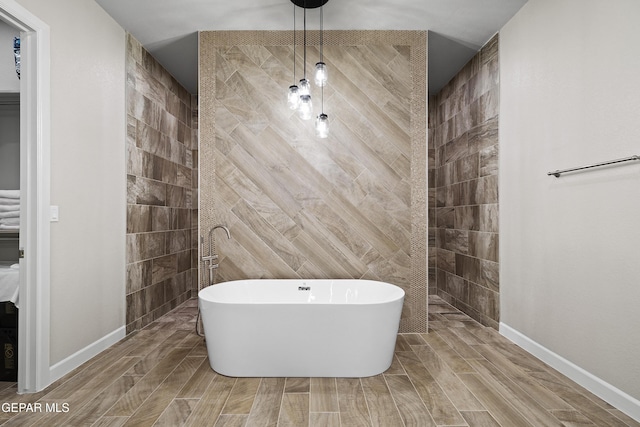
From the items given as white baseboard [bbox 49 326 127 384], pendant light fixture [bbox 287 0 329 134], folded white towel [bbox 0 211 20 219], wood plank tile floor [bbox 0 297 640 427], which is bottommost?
wood plank tile floor [bbox 0 297 640 427]

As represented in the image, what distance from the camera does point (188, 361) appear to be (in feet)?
8.89

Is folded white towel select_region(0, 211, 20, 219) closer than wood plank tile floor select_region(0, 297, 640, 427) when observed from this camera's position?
No

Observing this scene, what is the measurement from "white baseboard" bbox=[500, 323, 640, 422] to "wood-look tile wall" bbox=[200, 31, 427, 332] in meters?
0.85

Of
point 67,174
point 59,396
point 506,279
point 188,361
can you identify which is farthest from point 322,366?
point 67,174

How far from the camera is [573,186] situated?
243 centimetres

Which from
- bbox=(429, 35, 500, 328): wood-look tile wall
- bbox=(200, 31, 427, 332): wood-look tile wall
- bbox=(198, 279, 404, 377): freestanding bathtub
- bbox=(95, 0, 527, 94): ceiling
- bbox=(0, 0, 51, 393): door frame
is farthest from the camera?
bbox=(429, 35, 500, 328): wood-look tile wall

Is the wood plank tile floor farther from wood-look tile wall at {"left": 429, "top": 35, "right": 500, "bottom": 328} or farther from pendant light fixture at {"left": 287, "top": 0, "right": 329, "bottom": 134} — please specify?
pendant light fixture at {"left": 287, "top": 0, "right": 329, "bottom": 134}

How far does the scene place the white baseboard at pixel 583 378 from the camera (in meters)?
1.98

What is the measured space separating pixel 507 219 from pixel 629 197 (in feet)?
4.03

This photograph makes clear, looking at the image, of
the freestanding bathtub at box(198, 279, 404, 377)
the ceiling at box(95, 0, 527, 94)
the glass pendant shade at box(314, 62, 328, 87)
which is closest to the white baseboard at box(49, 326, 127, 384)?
the freestanding bathtub at box(198, 279, 404, 377)

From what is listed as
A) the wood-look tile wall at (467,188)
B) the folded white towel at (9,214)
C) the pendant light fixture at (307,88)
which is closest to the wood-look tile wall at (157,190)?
the folded white towel at (9,214)

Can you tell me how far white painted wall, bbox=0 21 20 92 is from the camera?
2785 millimetres

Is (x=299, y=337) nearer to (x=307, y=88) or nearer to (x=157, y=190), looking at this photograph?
(x=307, y=88)

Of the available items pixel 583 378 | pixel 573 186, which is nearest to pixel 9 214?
pixel 573 186
